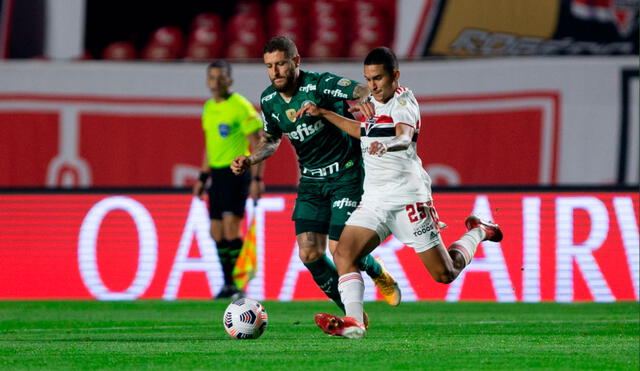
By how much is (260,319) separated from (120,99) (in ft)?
26.5

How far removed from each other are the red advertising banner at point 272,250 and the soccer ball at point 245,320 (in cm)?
416

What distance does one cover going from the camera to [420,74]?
14.2 meters

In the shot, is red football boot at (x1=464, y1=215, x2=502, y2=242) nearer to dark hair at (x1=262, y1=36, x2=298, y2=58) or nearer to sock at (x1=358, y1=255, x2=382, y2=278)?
sock at (x1=358, y1=255, x2=382, y2=278)

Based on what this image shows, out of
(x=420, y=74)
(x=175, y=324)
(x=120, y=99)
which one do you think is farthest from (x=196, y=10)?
(x=175, y=324)

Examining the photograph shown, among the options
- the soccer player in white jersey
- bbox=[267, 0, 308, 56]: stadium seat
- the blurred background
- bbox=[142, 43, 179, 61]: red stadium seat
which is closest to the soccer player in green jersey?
the soccer player in white jersey

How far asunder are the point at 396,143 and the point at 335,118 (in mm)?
616

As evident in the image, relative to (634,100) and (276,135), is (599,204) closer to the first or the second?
(634,100)

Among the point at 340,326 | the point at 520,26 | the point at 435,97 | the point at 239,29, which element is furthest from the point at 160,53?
the point at 340,326

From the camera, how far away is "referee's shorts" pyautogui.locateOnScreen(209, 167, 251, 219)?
35.8ft

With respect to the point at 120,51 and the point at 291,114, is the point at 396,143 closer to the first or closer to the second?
the point at 291,114

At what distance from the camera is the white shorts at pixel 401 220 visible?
677cm

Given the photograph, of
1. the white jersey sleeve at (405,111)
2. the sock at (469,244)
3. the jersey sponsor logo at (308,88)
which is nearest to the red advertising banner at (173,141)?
the sock at (469,244)

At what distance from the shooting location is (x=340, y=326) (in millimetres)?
6574

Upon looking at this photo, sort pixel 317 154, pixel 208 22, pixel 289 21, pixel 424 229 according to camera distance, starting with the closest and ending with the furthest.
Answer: pixel 424 229 < pixel 317 154 < pixel 289 21 < pixel 208 22
